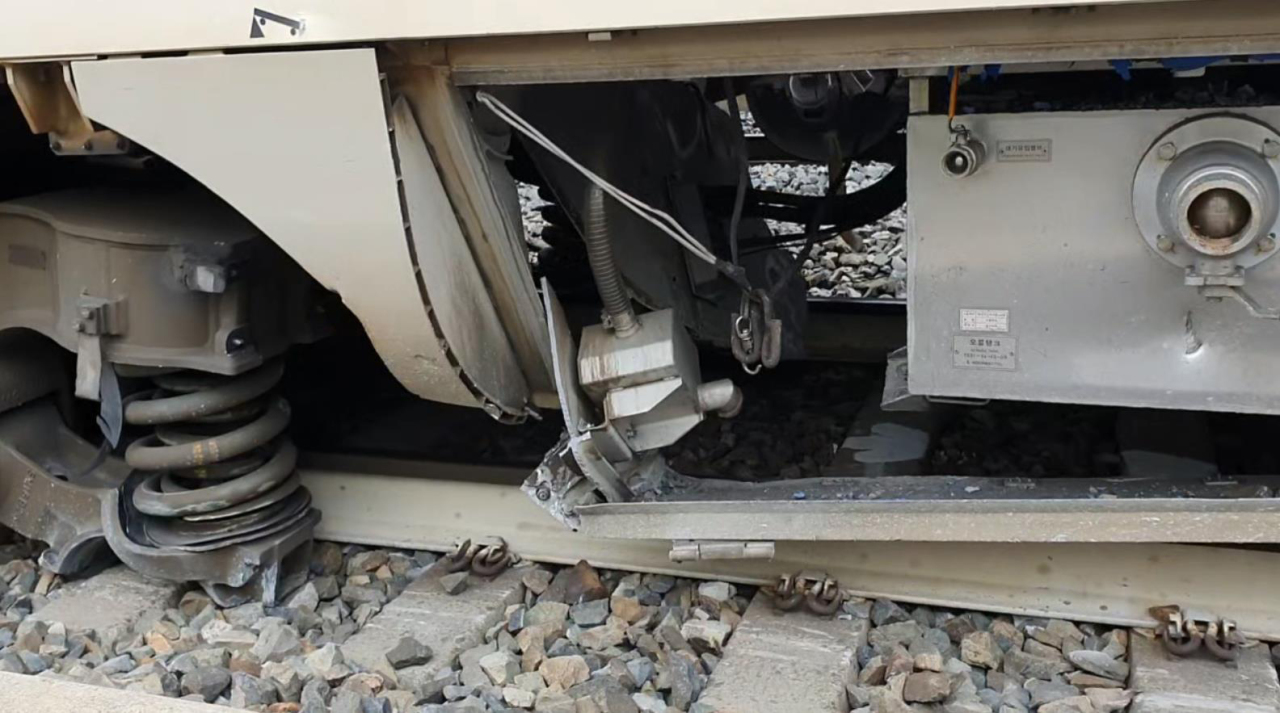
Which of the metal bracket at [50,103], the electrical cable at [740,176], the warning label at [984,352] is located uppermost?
the metal bracket at [50,103]

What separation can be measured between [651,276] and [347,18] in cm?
96

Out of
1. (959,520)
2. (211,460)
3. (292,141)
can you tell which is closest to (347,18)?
(292,141)

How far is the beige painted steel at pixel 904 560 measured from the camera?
2.15 m

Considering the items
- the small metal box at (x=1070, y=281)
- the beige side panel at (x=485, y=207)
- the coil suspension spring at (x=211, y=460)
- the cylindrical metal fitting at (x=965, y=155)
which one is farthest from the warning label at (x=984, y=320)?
the coil suspension spring at (x=211, y=460)

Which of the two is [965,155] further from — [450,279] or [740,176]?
[450,279]

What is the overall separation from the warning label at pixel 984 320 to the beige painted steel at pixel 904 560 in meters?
0.52

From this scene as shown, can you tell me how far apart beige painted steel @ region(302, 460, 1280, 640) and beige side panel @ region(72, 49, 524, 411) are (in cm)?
71

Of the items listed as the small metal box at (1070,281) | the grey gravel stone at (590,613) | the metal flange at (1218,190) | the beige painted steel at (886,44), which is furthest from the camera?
the grey gravel stone at (590,613)

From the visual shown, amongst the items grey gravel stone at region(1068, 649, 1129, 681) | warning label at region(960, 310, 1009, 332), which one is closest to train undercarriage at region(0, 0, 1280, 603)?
warning label at region(960, 310, 1009, 332)

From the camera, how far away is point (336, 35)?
182 centimetres

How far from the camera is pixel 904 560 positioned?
233 cm

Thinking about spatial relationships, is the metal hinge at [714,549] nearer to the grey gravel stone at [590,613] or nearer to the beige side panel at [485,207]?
the grey gravel stone at [590,613]

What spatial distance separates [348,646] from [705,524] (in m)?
0.73

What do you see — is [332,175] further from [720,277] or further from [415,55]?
[720,277]
